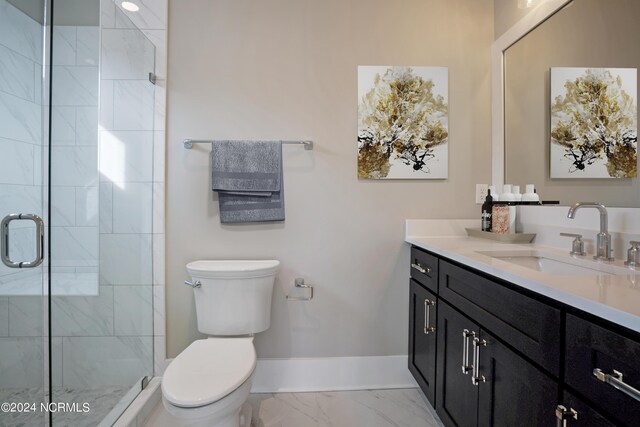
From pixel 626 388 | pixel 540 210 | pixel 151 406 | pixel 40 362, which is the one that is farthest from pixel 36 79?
pixel 540 210

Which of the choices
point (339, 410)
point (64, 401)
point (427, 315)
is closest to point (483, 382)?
point (427, 315)

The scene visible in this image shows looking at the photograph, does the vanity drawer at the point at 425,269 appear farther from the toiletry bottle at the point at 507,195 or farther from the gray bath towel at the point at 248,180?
the gray bath towel at the point at 248,180

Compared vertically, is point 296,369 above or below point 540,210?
below

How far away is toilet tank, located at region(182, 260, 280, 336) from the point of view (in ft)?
5.12

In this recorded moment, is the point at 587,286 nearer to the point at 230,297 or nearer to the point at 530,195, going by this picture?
the point at 530,195

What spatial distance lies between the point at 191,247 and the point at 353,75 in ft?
4.40

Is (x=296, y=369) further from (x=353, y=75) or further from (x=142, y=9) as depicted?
(x=142, y=9)

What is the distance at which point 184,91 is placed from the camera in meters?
1.76

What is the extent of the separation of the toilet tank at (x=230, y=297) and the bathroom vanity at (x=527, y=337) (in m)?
0.83

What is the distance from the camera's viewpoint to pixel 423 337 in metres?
1.57

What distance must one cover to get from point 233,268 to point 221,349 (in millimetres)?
377

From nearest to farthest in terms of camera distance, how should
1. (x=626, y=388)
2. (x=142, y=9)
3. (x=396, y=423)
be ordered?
1. (x=626, y=388)
2. (x=396, y=423)
3. (x=142, y=9)

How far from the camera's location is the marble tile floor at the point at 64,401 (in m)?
1.16

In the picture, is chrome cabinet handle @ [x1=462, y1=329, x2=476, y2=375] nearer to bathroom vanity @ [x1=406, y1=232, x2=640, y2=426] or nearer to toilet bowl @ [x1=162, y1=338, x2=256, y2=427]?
bathroom vanity @ [x1=406, y1=232, x2=640, y2=426]
